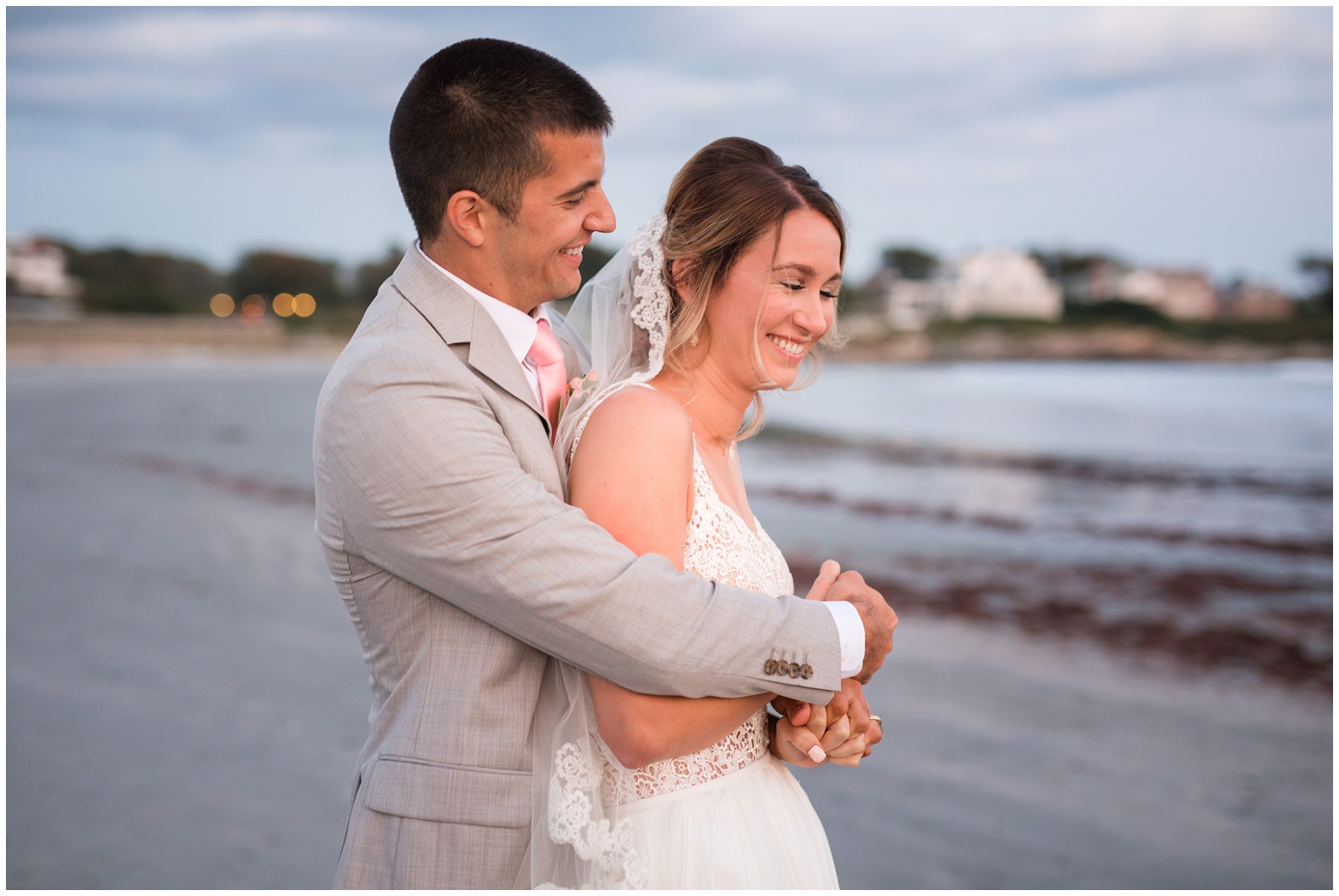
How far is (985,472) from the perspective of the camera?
16344 millimetres

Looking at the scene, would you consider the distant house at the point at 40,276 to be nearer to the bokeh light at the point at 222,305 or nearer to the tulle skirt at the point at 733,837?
the bokeh light at the point at 222,305

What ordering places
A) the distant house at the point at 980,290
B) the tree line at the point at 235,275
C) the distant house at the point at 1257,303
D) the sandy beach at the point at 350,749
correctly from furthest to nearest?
the distant house at the point at 980,290 → the tree line at the point at 235,275 → the distant house at the point at 1257,303 → the sandy beach at the point at 350,749

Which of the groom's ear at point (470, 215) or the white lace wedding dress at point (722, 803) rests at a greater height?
the groom's ear at point (470, 215)

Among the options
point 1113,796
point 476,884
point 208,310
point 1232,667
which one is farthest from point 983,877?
point 208,310

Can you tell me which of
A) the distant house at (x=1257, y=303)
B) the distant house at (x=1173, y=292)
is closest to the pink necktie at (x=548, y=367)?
the distant house at (x=1257, y=303)

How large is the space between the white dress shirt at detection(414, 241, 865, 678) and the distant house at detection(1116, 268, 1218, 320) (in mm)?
76346

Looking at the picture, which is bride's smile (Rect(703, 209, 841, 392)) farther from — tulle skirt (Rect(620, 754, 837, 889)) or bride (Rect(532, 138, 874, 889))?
tulle skirt (Rect(620, 754, 837, 889))

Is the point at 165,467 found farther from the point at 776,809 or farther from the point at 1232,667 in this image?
the point at 776,809

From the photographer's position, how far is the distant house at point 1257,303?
65688mm

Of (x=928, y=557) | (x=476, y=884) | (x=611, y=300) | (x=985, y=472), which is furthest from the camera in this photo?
(x=985, y=472)

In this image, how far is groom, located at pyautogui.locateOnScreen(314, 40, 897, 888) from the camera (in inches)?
63.3

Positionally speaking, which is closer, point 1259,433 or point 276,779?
point 276,779

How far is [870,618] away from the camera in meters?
1.91

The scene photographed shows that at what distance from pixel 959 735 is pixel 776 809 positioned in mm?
3520
